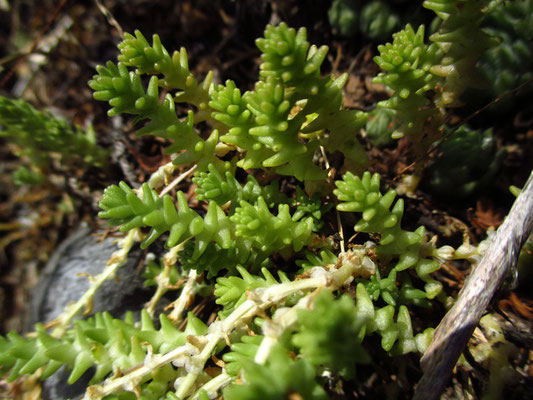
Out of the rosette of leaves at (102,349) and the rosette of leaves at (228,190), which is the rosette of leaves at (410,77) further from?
the rosette of leaves at (102,349)

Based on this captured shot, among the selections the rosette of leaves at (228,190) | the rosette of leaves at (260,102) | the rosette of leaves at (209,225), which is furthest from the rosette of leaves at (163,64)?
the rosette of leaves at (209,225)

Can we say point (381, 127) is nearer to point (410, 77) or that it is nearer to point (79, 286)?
point (410, 77)

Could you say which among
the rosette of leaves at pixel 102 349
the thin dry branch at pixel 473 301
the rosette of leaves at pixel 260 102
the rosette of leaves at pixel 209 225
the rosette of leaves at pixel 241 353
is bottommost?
the thin dry branch at pixel 473 301

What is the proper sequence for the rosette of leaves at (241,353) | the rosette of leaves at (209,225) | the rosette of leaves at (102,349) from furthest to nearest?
the rosette of leaves at (102,349)
the rosette of leaves at (209,225)
the rosette of leaves at (241,353)

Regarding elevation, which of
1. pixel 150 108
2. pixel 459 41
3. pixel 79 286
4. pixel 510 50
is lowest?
pixel 79 286

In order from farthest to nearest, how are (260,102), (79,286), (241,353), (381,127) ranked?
(79,286) → (381,127) → (260,102) → (241,353)

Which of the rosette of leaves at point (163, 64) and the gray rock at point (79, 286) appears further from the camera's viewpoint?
the gray rock at point (79, 286)

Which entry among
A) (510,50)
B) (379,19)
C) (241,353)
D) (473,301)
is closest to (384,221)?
(473,301)

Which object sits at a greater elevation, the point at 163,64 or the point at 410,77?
the point at 163,64
